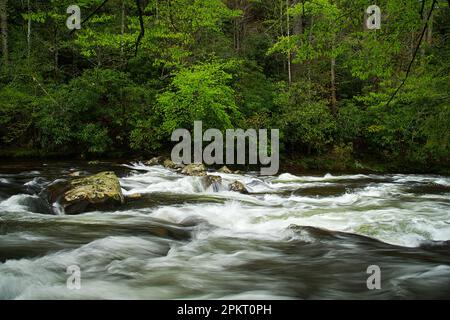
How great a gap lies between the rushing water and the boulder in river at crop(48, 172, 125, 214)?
0.31 metres

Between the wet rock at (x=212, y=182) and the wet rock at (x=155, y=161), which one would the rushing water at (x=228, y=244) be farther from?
the wet rock at (x=155, y=161)

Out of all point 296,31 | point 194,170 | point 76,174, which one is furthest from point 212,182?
point 296,31

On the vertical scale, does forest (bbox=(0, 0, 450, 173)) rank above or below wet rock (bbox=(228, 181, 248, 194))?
above

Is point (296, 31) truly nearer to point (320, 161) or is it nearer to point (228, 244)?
point (320, 161)

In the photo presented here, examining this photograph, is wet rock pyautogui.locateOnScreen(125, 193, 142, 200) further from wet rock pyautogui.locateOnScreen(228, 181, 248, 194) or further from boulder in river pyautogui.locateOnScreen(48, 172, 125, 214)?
wet rock pyautogui.locateOnScreen(228, 181, 248, 194)

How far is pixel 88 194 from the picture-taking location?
8906 millimetres

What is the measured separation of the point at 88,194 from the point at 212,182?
12.5ft

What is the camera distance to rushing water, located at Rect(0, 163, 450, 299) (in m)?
4.98

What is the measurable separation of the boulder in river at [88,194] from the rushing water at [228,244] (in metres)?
0.31

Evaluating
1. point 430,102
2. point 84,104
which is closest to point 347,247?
point 430,102

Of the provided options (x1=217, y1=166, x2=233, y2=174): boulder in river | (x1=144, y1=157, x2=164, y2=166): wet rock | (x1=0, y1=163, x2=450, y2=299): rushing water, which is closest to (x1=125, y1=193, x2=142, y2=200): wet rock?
(x1=0, y1=163, x2=450, y2=299): rushing water

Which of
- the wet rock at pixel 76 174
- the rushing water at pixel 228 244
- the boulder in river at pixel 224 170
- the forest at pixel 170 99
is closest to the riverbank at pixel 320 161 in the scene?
the forest at pixel 170 99
